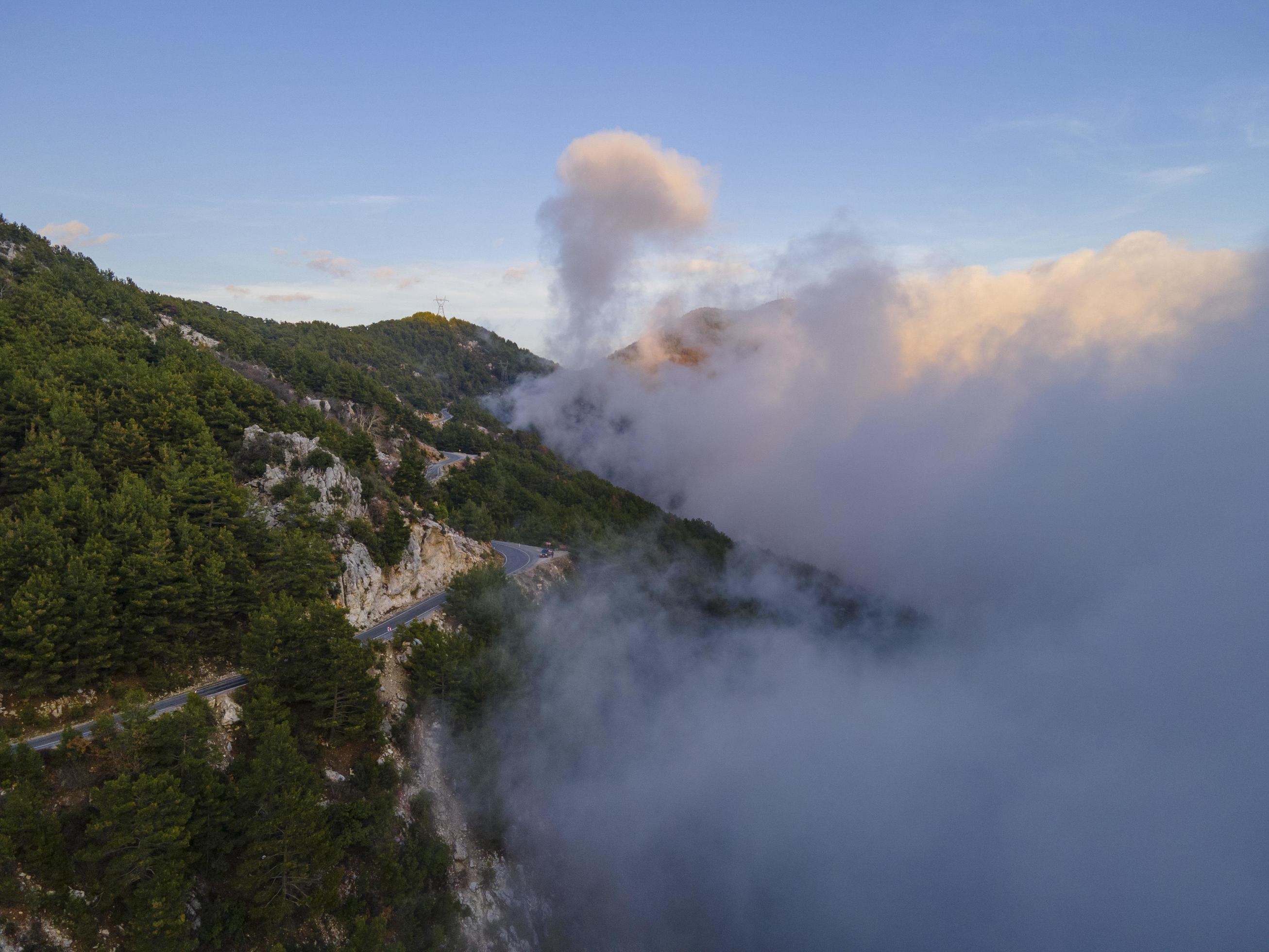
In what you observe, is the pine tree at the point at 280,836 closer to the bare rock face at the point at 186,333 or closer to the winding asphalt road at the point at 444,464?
the winding asphalt road at the point at 444,464

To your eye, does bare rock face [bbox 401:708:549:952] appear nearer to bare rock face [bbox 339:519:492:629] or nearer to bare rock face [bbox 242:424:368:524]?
bare rock face [bbox 339:519:492:629]

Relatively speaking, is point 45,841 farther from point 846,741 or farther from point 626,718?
point 846,741

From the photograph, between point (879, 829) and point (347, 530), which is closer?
point (347, 530)

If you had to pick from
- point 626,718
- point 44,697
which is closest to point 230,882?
point 44,697

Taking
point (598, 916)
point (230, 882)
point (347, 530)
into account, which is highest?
point (347, 530)

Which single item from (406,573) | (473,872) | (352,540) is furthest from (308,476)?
(473,872)

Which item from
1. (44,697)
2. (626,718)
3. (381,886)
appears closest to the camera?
(44,697)

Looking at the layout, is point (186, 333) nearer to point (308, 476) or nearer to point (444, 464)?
point (444, 464)
